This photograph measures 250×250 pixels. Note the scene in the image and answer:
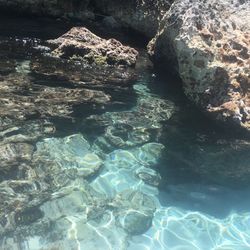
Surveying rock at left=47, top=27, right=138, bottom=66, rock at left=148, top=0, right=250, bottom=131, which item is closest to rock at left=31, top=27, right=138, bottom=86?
rock at left=47, top=27, right=138, bottom=66

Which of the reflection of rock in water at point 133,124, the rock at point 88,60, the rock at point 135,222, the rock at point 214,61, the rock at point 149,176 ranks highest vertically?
the rock at point 214,61

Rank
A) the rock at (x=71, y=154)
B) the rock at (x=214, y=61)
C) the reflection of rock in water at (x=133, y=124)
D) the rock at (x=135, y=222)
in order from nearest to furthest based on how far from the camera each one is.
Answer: the rock at (x=135, y=222) → the rock at (x=214, y=61) → the rock at (x=71, y=154) → the reflection of rock in water at (x=133, y=124)

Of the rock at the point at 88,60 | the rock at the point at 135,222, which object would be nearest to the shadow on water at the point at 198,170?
the rock at the point at 135,222

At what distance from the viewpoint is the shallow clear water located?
6020mm

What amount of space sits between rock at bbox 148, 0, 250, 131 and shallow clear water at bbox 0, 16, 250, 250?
0.59 metres

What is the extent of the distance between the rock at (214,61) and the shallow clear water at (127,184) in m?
0.59

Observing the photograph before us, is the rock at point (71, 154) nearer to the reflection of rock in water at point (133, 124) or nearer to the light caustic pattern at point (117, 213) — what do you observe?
the light caustic pattern at point (117, 213)

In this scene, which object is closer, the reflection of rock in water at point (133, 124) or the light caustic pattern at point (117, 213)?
the light caustic pattern at point (117, 213)

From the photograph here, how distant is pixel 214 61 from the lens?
6.92 m

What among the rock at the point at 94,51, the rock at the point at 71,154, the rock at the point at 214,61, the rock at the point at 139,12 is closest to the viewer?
the rock at the point at 214,61

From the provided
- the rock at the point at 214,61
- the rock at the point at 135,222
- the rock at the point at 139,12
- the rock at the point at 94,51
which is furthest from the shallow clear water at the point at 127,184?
the rock at the point at 139,12

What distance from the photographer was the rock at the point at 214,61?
22.4ft

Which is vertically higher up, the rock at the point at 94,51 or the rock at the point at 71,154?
the rock at the point at 94,51

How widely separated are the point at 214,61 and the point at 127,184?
246 centimetres
